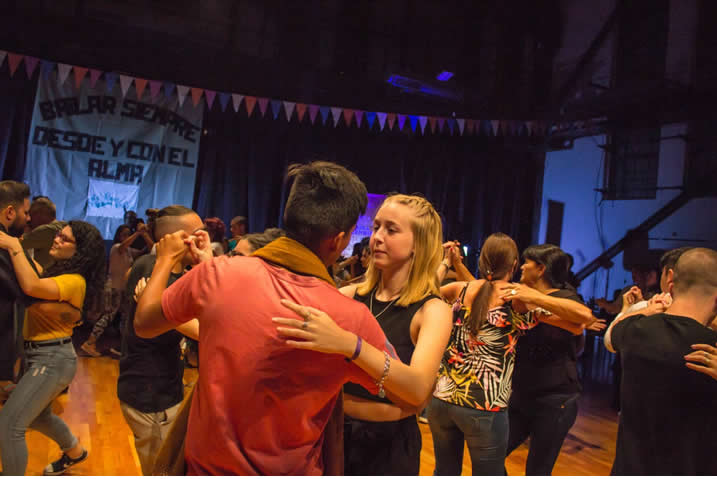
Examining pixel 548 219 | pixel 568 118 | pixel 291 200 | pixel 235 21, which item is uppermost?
pixel 235 21

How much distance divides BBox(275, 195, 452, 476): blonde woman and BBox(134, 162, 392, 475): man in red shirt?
63 mm

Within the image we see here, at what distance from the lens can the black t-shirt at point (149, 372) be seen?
227cm

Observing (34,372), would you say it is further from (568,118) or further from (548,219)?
(548,219)

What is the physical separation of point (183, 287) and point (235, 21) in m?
8.24

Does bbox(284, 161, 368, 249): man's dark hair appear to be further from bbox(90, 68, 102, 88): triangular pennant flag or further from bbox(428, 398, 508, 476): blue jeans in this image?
bbox(90, 68, 102, 88): triangular pennant flag

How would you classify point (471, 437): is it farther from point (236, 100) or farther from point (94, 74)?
point (94, 74)

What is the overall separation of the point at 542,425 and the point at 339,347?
7.16ft

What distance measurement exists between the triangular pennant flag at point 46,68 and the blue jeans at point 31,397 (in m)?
5.45

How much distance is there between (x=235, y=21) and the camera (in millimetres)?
8266

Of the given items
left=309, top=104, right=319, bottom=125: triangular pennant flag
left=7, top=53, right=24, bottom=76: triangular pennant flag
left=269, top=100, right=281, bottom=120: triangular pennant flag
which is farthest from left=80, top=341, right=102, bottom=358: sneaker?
left=309, top=104, right=319, bottom=125: triangular pennant flag

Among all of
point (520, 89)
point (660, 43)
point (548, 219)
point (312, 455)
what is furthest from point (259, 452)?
point (660, 43)

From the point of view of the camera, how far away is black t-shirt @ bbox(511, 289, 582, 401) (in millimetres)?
2803

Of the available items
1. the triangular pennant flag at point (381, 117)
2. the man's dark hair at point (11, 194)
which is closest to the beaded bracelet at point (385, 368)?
the man's dark hair at point (11, 194)

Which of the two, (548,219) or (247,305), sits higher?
(548,219)
